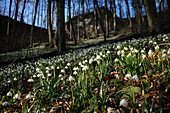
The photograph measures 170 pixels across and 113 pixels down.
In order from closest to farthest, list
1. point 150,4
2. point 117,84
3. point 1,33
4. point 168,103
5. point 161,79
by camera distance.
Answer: point 168,103
point 161,79
point 117,84
point 150,4
point 1,33

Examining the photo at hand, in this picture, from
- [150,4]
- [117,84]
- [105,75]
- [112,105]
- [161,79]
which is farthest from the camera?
[150,4]

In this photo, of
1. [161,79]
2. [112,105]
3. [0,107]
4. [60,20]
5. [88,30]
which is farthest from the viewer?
[88,30]

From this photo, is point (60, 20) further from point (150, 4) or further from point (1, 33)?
point (1, 33)

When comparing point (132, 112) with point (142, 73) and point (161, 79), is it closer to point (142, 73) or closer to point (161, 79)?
point (161, 79)

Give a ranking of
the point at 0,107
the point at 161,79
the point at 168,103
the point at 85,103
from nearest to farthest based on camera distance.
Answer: the point at 168,103
the point at 85,103
the point at 161,79
the point at 0,107

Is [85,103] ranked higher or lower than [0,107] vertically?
higher

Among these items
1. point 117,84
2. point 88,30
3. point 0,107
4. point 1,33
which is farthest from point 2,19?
point 117,84

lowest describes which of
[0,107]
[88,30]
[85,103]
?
[0,107]

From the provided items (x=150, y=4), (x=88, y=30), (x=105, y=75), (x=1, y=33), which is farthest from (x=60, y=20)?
(x=88, y=30)

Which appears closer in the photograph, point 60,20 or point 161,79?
point 161,79

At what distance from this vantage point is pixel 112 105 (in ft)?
4.74

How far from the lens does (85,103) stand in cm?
159

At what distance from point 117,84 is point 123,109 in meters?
Result: 0.56

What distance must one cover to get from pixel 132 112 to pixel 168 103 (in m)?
0.43
